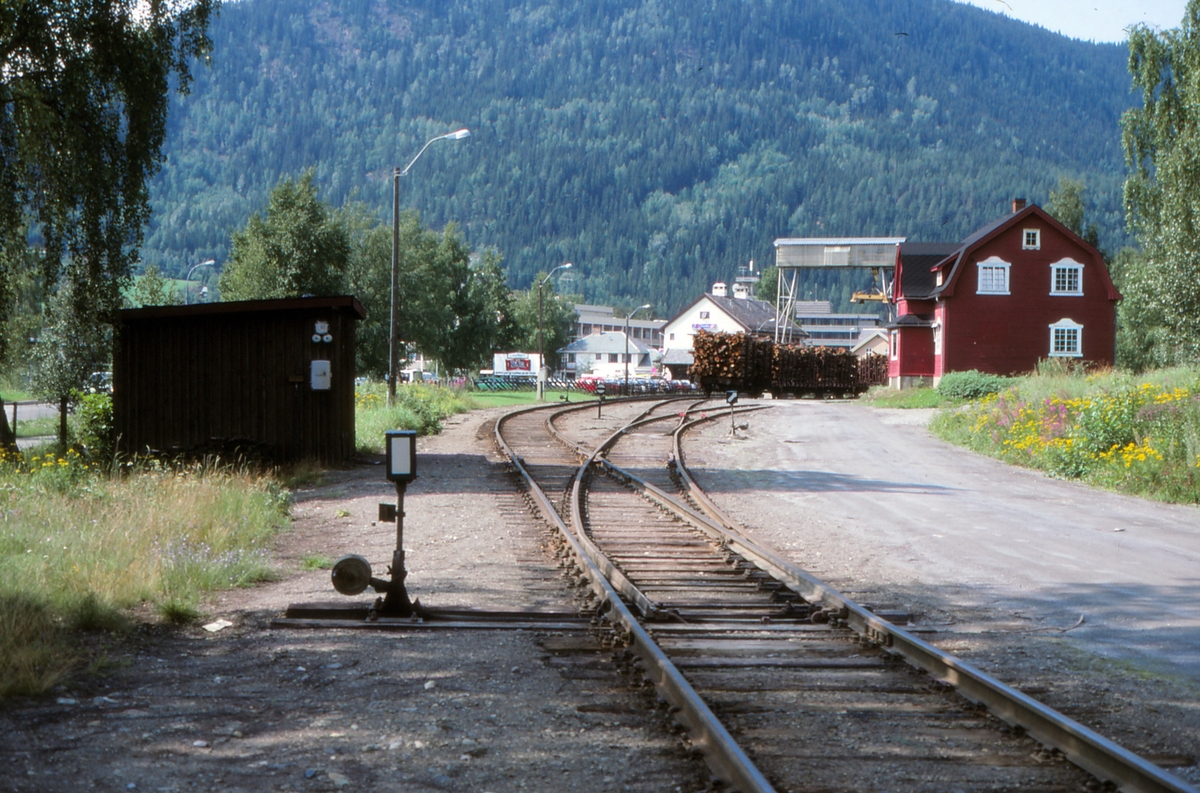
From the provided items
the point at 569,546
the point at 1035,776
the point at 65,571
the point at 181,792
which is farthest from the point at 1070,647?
the point at 65,571

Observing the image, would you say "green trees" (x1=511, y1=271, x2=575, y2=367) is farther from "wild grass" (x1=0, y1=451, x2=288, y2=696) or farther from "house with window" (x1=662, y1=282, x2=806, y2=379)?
"wild grass" (x1=0, y1=451, x2=288, y2=696)

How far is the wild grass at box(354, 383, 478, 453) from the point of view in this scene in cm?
2456

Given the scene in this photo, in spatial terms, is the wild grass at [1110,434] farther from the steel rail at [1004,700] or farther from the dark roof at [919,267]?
the dark roof at [919,267]

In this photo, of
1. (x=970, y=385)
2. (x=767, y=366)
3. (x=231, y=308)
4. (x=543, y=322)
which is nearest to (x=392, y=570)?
(x=231, y=308)

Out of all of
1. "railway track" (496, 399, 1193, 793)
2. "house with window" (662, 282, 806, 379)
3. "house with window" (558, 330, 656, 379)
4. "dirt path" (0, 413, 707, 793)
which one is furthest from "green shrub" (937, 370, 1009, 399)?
"house with window" (558, 330, 656, 379)

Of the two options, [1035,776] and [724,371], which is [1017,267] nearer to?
[724,371]

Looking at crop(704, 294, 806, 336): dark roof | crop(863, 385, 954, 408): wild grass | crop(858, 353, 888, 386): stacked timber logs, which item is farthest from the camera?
crop(704, 294, 806, 336): dark roof

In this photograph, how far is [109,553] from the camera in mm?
8898

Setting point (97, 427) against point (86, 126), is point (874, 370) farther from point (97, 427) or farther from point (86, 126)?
point (86, 126)

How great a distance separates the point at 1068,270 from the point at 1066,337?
A: 3140 mm

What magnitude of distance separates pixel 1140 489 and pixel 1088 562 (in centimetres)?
668

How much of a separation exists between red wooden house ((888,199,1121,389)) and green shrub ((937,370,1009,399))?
22.5 ft

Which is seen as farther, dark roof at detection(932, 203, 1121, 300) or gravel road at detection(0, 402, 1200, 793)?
dark roof at detection(932, 203, 1121, 300)

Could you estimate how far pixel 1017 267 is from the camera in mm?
50938
